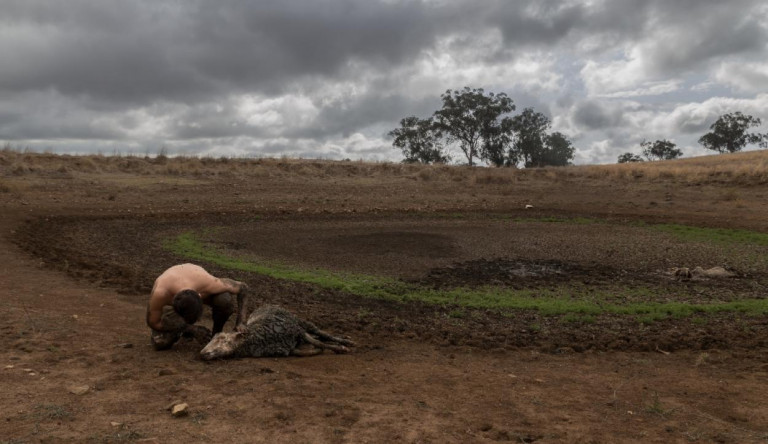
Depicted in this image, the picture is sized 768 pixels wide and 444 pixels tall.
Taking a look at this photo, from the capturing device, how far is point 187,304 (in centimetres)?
598

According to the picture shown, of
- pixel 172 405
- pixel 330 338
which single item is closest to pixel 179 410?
pixel 172 405

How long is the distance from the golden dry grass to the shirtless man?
23.3 meters

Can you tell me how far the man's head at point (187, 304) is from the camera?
19.6ft

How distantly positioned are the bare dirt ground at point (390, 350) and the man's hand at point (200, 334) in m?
0.22

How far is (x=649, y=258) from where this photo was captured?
1436cm

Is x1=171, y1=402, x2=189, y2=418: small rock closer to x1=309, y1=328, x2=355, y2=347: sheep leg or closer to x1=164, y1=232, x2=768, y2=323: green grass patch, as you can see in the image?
x1=309, y1=328, x2=355, y2=347: sheep leg

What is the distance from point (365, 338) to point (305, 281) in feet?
12.2

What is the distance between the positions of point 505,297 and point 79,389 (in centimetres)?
735

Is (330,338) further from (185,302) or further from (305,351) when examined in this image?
(185,302)

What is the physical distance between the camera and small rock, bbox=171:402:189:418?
4617mm

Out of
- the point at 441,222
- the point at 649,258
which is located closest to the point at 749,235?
the point at 649,258

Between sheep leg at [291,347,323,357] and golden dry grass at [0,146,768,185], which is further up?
golden dry grass at [0,146,768,185]

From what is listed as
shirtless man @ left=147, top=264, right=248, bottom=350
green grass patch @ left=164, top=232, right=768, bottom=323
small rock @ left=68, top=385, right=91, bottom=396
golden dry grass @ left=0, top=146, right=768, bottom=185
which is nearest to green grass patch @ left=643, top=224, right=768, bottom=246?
green grass patch @ left=164, top=232, right=768, bottom=323

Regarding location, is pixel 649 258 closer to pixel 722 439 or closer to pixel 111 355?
pixel 722 439
